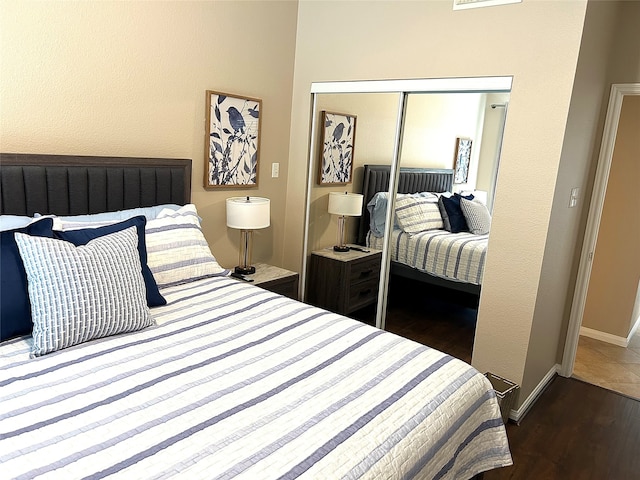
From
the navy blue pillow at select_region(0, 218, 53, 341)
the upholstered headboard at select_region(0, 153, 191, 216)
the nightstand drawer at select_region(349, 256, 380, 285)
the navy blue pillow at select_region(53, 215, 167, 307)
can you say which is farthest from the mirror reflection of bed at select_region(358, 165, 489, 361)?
the navy blue pillow at select_region(0, 218, 53, 341)

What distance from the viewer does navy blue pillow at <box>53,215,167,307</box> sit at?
188cm

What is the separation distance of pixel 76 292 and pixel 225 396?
68cm

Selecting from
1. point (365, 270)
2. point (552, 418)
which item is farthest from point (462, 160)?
point (552, 418)

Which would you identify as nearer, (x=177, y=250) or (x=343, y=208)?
(x=177, y=250)

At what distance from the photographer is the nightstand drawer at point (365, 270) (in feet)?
10.8

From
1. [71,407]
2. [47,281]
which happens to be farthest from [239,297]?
[71,407]

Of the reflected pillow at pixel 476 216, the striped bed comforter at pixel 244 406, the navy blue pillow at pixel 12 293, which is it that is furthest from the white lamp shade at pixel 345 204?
the navy blue pillow at pixel 12 293

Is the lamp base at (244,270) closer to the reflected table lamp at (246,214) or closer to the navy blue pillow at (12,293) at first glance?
the reflected table lamp at (246,214)

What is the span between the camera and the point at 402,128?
3.10 metres

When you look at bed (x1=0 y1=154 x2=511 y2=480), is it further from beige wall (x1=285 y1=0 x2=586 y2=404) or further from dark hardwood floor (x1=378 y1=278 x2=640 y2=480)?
beige wall (x1=285 y1=0 x2=586 y2=404)

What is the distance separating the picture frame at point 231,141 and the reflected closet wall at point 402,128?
47 cm

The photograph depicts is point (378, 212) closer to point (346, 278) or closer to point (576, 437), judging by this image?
point (346, 278)

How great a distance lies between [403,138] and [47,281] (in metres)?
2.30

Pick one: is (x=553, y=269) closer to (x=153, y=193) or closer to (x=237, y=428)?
(x=237, y=428)
